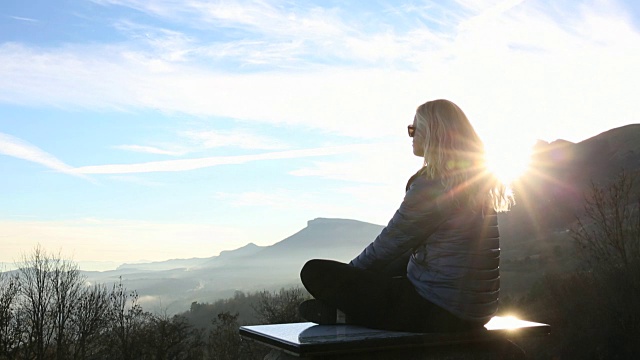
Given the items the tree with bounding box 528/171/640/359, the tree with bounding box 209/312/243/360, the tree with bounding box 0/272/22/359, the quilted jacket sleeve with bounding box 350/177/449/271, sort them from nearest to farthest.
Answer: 1. the quilted jacket sleeve with bounding box 350/177/449/271
2. the tree with bounding box 528/171/640/359
3. the tree with bounding box 0/272/22/359
4. the tree with bounding box 209/312/243/360

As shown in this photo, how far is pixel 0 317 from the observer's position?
2317 centimetres

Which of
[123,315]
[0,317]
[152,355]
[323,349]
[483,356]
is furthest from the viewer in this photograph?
[123,315]

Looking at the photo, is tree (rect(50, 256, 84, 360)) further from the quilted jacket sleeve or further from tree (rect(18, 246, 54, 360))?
the quilted jacket sleeve

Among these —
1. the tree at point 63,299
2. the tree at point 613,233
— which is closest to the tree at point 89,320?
the tree at point 63,299

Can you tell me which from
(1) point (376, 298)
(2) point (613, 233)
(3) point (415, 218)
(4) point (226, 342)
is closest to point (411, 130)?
(3) point (415, 218)

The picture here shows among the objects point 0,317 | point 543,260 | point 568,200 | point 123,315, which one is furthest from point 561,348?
point 568,200

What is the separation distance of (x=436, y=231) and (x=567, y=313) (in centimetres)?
1072

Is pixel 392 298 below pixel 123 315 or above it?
above

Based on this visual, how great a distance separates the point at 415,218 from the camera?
10.2ft

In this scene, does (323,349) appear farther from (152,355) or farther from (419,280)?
(152,355)

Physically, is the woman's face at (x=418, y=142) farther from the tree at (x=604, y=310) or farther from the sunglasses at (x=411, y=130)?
the tree at (x=604, y=310)

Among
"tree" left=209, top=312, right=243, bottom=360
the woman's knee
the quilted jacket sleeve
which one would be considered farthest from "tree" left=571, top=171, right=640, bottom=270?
"tree" left=209, top=312, right=243, bottom=360

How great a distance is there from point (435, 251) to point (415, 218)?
0.24 metres

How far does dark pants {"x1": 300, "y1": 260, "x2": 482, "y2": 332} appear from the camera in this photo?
3.22 m
